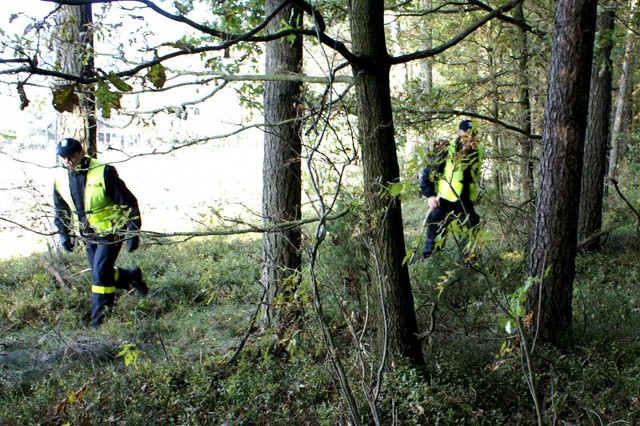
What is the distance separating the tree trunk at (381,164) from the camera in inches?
169

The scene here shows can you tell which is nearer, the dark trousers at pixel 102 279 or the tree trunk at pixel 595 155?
the dark trousers at pixel 102 279

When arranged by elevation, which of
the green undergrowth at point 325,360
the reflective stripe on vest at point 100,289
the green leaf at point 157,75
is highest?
the green leaf at point 157,75

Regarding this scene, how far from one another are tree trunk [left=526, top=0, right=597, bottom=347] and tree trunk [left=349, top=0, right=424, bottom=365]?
4.06ft

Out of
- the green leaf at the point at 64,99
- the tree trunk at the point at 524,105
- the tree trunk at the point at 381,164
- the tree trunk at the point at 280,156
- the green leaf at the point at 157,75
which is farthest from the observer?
the tree trunk at the point at 524,105

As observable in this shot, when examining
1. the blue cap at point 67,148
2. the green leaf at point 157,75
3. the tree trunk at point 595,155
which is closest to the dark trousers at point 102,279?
the blue cap at point 67,148

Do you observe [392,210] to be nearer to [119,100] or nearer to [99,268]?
[119,100]

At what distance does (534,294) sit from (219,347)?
3253 mm

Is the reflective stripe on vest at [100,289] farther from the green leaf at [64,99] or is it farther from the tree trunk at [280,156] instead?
the green leaf at [64,99]

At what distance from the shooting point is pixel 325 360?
14.2 ft

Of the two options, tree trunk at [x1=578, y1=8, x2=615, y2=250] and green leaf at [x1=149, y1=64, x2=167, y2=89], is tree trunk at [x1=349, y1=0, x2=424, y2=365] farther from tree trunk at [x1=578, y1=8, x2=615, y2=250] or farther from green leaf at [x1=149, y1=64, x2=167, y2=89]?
tree trunk at [x1=578, y1=8, x2=615, y2=250]

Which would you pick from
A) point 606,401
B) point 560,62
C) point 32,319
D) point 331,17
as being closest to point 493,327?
point 606,401

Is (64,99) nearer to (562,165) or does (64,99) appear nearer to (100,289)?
(562,165)

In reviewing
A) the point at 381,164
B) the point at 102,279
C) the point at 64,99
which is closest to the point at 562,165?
the point at 381,164

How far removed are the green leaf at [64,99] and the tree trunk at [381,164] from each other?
2.05 m
